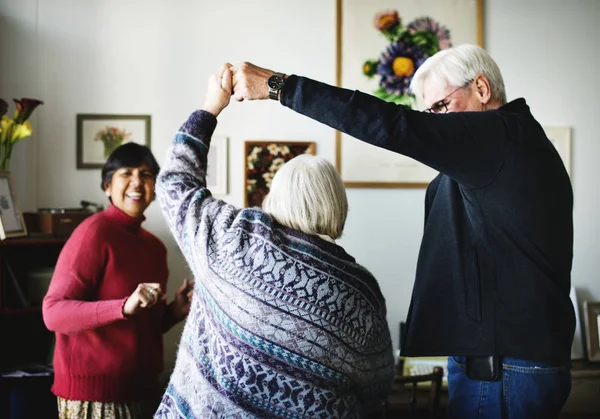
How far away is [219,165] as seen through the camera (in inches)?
116

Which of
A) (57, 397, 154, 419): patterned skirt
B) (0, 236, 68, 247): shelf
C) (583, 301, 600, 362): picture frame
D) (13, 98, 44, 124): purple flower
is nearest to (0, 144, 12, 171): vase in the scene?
(13, 98, 44, 124): purple flower

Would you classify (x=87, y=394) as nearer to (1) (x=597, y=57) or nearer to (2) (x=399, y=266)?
(2) (x=399, y=266)

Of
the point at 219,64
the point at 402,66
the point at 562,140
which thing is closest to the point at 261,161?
the point at 219,64

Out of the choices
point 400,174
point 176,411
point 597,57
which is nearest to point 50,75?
point 400,174

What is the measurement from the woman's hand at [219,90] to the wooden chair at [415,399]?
1241 millimetres

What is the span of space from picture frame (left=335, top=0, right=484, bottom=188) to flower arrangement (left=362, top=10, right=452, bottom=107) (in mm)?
32

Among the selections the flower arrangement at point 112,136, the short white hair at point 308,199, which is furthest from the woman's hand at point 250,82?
the flower arrangement at point 112,136

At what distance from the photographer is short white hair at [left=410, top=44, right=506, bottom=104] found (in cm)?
135

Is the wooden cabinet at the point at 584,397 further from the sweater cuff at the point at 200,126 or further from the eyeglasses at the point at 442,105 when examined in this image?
the sweater cuff at the point at 200,126

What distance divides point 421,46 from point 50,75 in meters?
1.89

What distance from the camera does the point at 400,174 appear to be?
9.84 ft

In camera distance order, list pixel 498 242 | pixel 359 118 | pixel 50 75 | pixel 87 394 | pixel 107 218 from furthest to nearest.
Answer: pixel 50 75 → pixel 107 218 → pixel 87 394 → pixel 498 242 → pixel 359 118

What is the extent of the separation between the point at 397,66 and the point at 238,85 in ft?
6.16

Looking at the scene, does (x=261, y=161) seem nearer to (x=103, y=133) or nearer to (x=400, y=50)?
(x=103, y=133)
